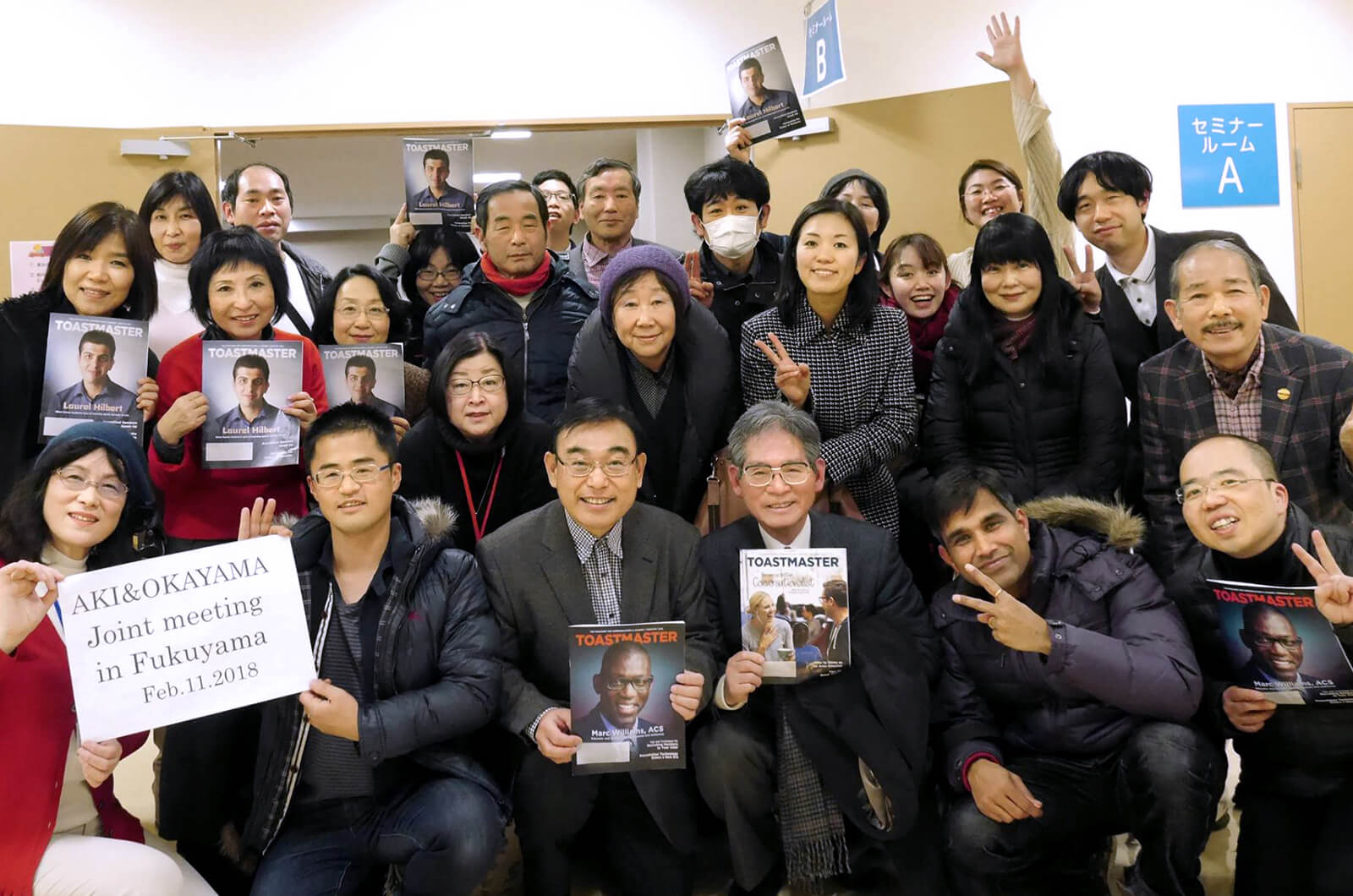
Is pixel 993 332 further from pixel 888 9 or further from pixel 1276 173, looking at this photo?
pixel 1276 173

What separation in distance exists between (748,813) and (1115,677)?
887 millimetres

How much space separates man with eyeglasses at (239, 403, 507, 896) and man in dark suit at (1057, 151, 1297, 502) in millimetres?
2128

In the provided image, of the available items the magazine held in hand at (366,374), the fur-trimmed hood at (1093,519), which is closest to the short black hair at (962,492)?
the fur-trimmed hood at (1093,519)

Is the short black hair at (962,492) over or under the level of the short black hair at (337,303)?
under

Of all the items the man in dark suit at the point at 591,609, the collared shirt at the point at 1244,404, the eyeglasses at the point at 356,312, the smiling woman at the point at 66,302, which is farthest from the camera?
the eyeglasses at the point at 356,312

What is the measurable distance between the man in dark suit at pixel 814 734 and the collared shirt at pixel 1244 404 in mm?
946

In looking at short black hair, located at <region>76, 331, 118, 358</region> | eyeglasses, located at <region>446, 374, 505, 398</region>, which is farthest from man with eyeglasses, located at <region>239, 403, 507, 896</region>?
short black hair, located at <region>76, 331, 118, 358</region>

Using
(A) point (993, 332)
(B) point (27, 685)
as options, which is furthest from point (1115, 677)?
(B) point (27, 685)

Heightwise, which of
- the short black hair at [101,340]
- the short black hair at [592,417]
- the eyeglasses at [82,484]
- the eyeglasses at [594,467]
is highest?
the short black hair at [101,340]

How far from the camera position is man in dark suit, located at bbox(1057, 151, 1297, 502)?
3238 mm

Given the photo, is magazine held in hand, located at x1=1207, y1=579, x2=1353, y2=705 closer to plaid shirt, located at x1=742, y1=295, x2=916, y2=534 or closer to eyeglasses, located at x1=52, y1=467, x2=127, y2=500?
plaid shirt, located at x1=742, y1=295, x2=916, y2=534

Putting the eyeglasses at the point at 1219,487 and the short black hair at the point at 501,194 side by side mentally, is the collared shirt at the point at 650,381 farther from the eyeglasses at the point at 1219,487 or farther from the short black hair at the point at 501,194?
the eyeglasses at the point at 1219,487

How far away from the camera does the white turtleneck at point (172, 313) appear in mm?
3248

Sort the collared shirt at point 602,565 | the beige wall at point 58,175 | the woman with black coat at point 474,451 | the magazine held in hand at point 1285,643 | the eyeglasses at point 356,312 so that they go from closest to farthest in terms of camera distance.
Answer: the magazine held in hand at point 1285,643
the collared shirt at point 602,565
the woman with black coat at point 474,451
the eyeglasses at point 356,312
the beige wall at point 58,175
